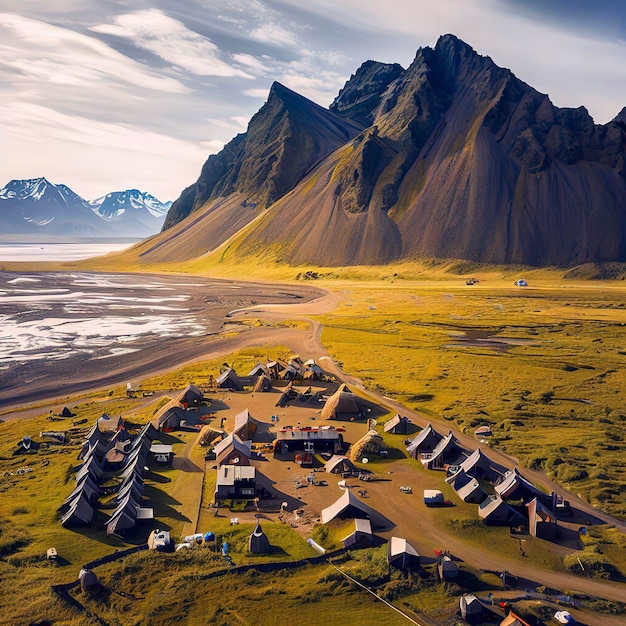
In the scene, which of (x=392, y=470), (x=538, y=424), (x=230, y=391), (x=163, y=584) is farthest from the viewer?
(x=230, y=391)

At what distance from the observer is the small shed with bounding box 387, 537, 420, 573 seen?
3303cm

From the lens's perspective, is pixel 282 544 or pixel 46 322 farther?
pixel 46 322

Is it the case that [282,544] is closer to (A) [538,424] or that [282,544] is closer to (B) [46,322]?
(A) [538,424]

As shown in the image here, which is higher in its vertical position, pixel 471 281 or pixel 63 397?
pixel 471 281

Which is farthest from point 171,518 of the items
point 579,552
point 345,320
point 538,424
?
point 345,320

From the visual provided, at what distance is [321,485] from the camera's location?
4525cm

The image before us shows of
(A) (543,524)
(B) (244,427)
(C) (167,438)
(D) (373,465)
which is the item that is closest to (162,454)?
(C) (167,438)

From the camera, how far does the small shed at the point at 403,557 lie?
33031 millimetres

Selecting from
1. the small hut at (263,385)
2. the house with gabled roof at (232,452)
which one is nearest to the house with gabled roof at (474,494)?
the house with gabled roof at (232,452)

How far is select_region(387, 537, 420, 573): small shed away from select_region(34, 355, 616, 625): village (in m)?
0.07

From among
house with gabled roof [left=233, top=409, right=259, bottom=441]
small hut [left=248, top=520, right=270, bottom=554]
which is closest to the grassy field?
small hut [left=248, top=520, right=270, bottom=554]

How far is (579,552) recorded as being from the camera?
116 ft

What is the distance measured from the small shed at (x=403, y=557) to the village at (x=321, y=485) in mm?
69

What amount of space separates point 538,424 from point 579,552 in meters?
26.3
